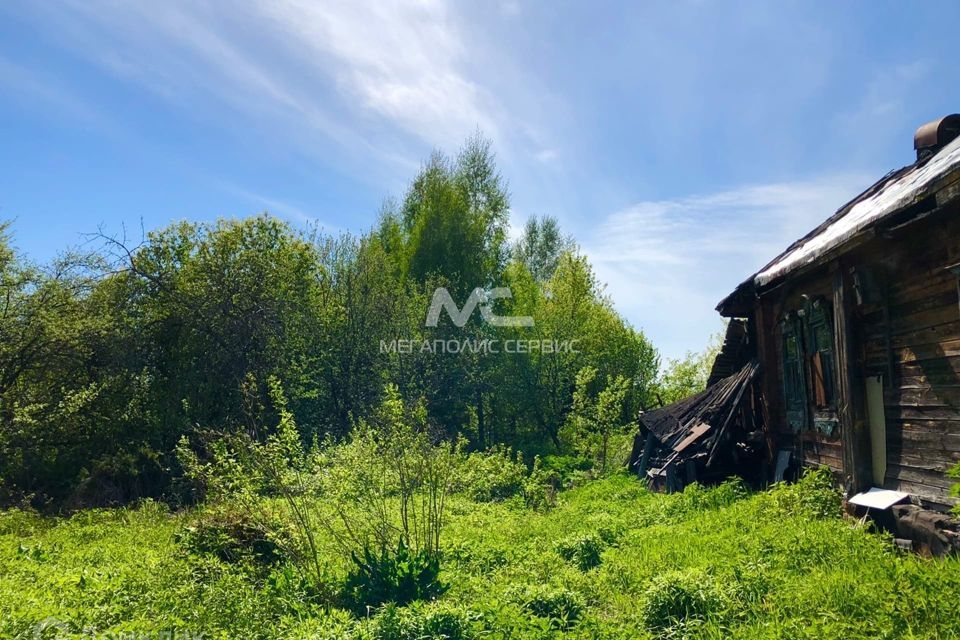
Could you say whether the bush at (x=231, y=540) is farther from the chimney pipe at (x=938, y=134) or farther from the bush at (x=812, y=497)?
the chimney pipe at (x=938, y=134)

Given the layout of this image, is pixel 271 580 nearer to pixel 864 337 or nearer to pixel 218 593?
pixel 218 593

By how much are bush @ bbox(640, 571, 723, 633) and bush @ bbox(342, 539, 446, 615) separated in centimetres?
234

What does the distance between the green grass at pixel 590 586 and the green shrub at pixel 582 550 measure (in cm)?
2

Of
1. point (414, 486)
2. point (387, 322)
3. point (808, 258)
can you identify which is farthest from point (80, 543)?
point (387, 322)

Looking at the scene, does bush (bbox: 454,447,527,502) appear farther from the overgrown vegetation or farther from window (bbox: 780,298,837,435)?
window (bbox: 780,298,837,435)

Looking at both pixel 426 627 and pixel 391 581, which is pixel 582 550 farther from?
pixel 426 627

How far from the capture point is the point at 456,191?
25.7 m

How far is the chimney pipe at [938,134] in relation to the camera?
284 inches

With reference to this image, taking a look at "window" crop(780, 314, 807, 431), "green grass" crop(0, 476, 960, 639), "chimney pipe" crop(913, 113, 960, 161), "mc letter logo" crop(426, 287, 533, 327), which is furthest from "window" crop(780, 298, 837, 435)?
"mc letter logo" crop(426, 287, 533, 327)

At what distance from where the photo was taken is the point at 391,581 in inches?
254

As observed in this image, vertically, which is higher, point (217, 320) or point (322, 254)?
point (322, 254)

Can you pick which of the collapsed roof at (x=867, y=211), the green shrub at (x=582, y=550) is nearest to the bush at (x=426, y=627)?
the green shrub at (x=582, y=550)

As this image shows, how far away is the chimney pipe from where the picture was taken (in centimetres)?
722

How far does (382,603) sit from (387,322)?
15825mm
